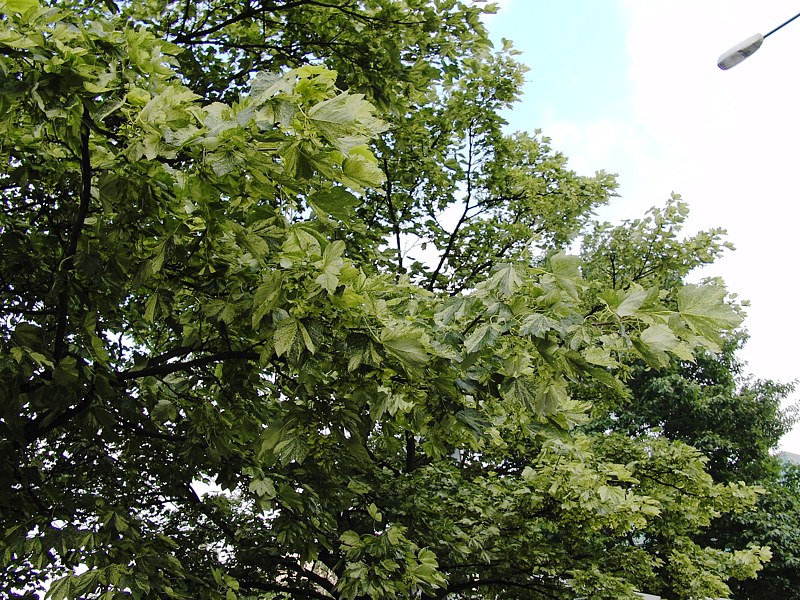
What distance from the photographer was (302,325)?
2.54m

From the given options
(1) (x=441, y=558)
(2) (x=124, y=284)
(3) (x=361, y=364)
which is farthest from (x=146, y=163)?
(1) (x=441, y=558)

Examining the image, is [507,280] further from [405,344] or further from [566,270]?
[405,344]

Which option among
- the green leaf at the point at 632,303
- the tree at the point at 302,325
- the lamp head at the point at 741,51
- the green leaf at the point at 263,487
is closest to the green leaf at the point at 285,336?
the tree at the point at 302,325

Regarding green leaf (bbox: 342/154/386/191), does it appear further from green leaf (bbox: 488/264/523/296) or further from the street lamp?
the street lamp

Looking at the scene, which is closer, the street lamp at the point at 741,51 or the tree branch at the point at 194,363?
the tree branch at the point at 194,363

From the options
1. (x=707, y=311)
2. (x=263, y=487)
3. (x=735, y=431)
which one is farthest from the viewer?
(x=735, y=431)

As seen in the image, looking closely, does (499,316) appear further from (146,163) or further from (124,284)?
(124,284)

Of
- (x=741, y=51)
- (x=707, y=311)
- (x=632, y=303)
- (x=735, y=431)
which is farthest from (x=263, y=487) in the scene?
(x=735, y=431)

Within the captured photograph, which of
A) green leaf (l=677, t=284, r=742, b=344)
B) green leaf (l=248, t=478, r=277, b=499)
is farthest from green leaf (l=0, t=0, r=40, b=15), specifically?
green leaf (l=248, t=478, r=277, b=499)

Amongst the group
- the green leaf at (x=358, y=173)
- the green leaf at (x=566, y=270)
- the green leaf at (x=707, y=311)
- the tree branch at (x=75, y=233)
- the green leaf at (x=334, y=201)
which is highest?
the tree branch at (x=75, y=233)

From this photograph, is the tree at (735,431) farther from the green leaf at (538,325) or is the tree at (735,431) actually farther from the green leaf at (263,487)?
the green leaf at (538,325)

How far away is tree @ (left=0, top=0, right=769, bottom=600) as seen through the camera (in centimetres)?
240

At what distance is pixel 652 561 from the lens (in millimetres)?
7180

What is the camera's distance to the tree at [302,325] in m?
2.40
